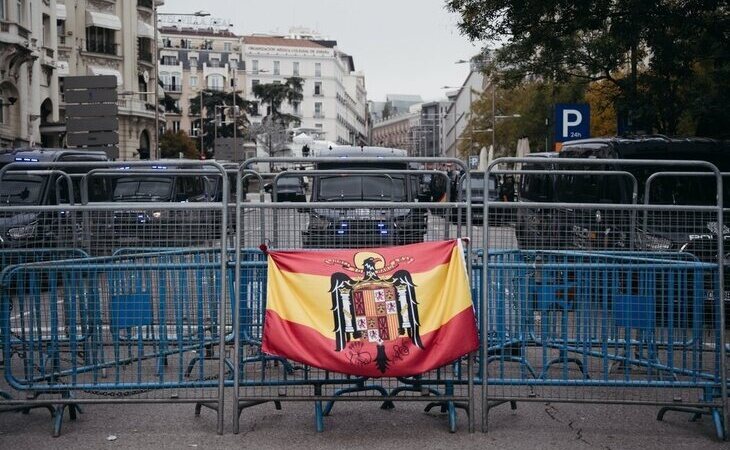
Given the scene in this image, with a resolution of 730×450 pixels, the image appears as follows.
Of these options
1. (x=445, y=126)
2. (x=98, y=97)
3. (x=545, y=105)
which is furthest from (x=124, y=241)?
(x=445, y=126)

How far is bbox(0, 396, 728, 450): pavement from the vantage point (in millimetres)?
6461

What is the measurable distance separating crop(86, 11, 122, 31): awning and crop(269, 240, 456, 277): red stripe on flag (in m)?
59.7

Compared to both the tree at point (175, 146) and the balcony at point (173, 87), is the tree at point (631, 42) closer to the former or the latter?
the tree at point (175, 146)

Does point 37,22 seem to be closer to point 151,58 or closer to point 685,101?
point 151,58

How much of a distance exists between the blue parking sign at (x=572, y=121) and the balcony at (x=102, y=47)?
4761cm

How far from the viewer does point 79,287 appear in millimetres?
6988

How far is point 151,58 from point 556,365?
221 ft

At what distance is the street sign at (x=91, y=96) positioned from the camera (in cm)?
2397

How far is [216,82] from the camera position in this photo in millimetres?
129375

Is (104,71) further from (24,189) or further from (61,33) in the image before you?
(24,189)

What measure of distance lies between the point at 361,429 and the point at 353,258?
4.11 ft

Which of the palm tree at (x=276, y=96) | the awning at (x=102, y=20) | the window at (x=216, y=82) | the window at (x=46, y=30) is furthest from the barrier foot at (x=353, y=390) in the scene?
the window at (x=216, y=82)

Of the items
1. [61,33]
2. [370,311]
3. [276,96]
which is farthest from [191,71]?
[370,311]

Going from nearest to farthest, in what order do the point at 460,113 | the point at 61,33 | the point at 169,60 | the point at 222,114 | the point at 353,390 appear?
the point at 353,390
the point at 61,33
the point at 222,114
the point at 169,60
the point at 460,113
